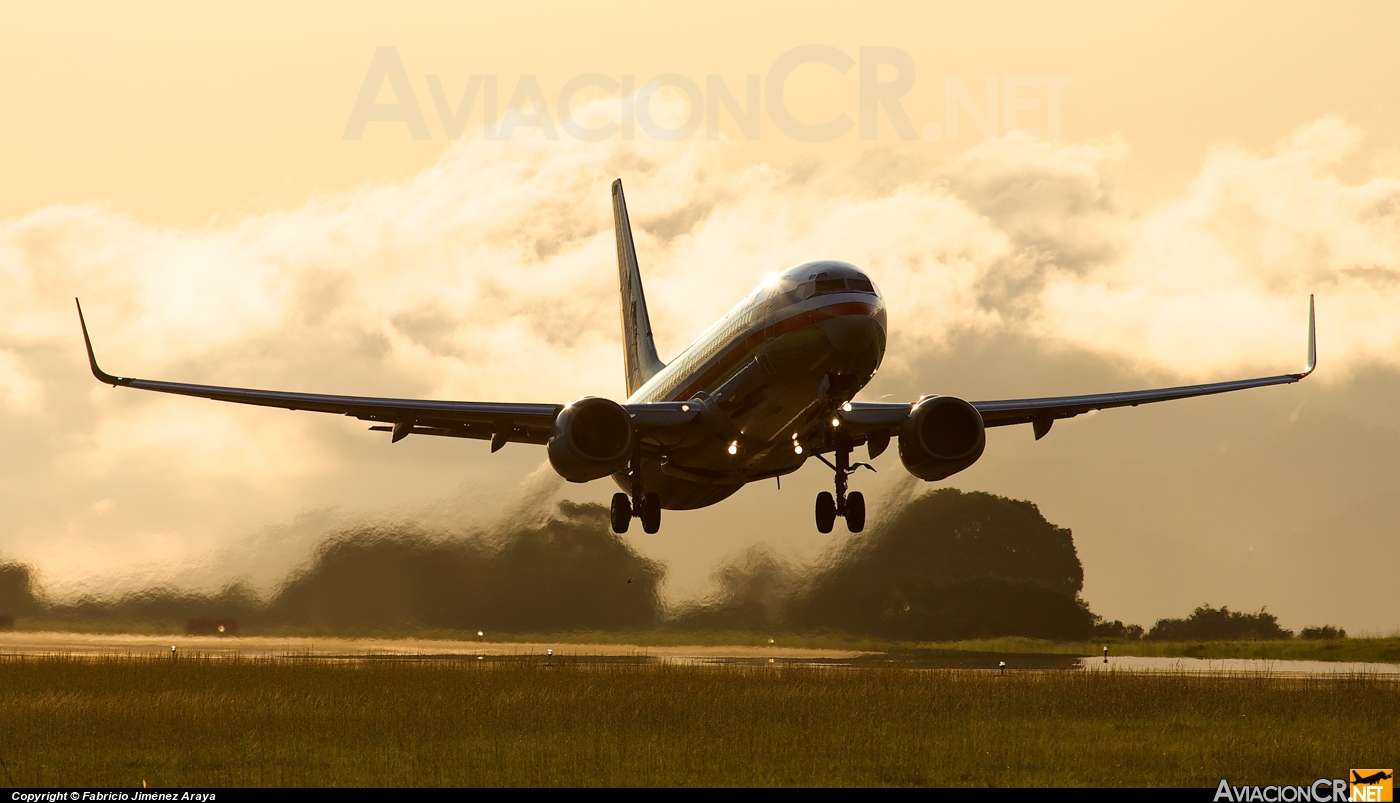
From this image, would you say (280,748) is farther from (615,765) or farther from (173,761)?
(615,765)

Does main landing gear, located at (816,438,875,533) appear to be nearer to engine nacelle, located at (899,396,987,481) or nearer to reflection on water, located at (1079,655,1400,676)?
engine nacelle, located at (899,396,987,481)

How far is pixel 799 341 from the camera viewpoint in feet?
92.0

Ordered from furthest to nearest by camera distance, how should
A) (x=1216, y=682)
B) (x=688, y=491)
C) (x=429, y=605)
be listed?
(x=429, y=605) < (x=1216, y=682) < (x=688, y=491)

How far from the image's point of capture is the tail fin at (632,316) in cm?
4778

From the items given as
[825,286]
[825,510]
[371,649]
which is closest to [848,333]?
[825,286]

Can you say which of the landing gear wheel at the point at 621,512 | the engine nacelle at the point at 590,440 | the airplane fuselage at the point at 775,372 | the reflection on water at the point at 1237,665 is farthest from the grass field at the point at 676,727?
the airplane fuselage at the point at 775,372

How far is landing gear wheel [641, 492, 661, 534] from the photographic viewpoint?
119 feet

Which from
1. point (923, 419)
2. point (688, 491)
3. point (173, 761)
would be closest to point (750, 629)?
point (688, 491)

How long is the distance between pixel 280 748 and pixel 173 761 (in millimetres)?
2121

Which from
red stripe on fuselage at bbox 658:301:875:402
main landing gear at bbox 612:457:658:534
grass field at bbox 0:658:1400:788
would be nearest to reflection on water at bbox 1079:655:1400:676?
grass field at bbox 0:658:1400:788

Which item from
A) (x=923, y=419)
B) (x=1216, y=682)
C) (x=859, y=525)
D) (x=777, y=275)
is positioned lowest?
(x=1216, y=682)

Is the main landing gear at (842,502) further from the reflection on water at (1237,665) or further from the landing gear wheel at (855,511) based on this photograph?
the reflection on water at (1237,665)

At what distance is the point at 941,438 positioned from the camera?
3250 centimetres

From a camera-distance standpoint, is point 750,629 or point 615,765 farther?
point 750,629
